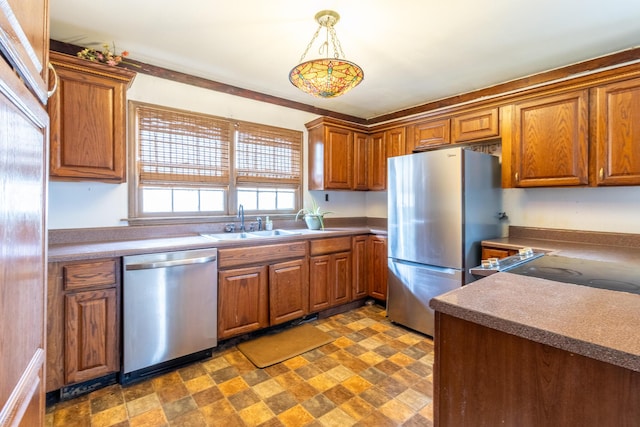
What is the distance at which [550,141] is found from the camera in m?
2.50

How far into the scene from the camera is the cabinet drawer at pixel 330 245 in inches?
122

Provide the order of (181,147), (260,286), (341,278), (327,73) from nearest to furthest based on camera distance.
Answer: (327,73), (260,286), (181,147), (341,278)

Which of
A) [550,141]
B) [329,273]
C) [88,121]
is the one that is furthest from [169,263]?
[550,141]

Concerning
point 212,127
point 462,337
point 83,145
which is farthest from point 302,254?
point 462,337

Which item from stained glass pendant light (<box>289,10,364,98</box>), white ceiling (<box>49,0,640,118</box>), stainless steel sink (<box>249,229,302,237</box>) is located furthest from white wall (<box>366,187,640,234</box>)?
stainless steel sink (<box>249,229,302,237</box>)

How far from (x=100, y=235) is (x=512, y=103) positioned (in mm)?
3591

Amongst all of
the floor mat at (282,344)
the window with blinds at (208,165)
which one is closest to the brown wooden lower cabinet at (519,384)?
the floor mat at (282,344)

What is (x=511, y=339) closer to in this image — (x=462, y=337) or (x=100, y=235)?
(x=462, y=337)

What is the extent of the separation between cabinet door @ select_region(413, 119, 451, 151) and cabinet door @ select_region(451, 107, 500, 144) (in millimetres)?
64

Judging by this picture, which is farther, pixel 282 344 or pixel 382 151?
pixel 382 151

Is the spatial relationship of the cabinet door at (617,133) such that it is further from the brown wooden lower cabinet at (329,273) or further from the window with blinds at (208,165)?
the window with blinds at (208,165)

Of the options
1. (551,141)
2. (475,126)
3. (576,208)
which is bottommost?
(576,208)

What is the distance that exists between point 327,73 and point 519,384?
1757 millimetres

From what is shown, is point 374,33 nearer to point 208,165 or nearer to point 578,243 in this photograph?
point 208,165
